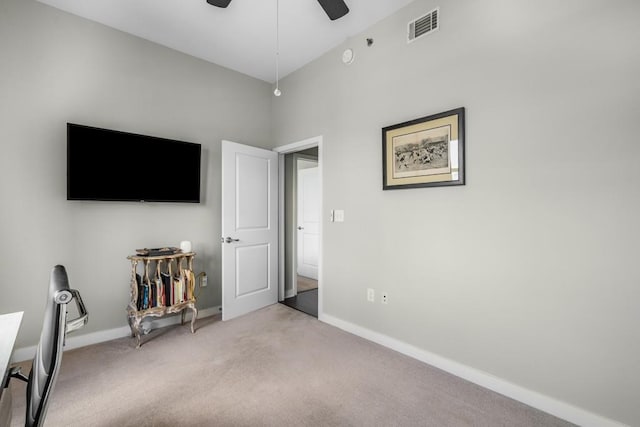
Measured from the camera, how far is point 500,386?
1979mm

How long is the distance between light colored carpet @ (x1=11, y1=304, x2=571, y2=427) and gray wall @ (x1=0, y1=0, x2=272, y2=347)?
71cm

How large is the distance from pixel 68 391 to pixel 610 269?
349 centimetres

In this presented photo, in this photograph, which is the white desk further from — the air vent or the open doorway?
the air vent

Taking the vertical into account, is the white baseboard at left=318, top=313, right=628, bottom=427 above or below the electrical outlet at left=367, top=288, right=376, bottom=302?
below

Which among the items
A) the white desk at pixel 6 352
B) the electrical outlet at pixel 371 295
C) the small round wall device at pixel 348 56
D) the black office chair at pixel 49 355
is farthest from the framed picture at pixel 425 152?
the white desk at pixel 6 352

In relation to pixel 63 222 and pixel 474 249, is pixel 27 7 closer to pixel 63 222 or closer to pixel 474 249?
pixel 63 222

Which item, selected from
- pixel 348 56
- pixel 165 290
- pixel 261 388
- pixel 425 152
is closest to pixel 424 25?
pixel 348 56

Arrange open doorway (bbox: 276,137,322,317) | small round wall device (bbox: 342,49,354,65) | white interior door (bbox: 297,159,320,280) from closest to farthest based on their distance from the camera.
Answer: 1. small round wall device (bbox: 342,49,354,65)
2. open doorway (bbox: 276,137,322,317)
3. white interior door (bbox: 297,159,320,280)

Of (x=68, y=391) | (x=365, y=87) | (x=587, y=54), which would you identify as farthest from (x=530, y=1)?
(x=68, y=391)

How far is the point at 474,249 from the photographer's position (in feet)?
6.95

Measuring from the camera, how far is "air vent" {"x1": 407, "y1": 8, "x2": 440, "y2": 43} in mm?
2303

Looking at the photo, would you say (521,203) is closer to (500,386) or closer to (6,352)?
(500,386)

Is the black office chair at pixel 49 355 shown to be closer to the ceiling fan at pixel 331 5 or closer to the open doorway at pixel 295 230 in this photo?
the ceiling fan at pixel 331 5

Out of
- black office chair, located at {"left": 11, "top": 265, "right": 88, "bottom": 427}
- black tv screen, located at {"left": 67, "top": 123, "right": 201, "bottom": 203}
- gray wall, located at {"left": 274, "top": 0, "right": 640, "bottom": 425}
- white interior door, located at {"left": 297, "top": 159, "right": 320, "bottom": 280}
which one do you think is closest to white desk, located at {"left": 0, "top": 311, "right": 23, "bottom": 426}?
black office chair, located at {"left": 11, "top": 265, "right": 88, "bottom": 427}
